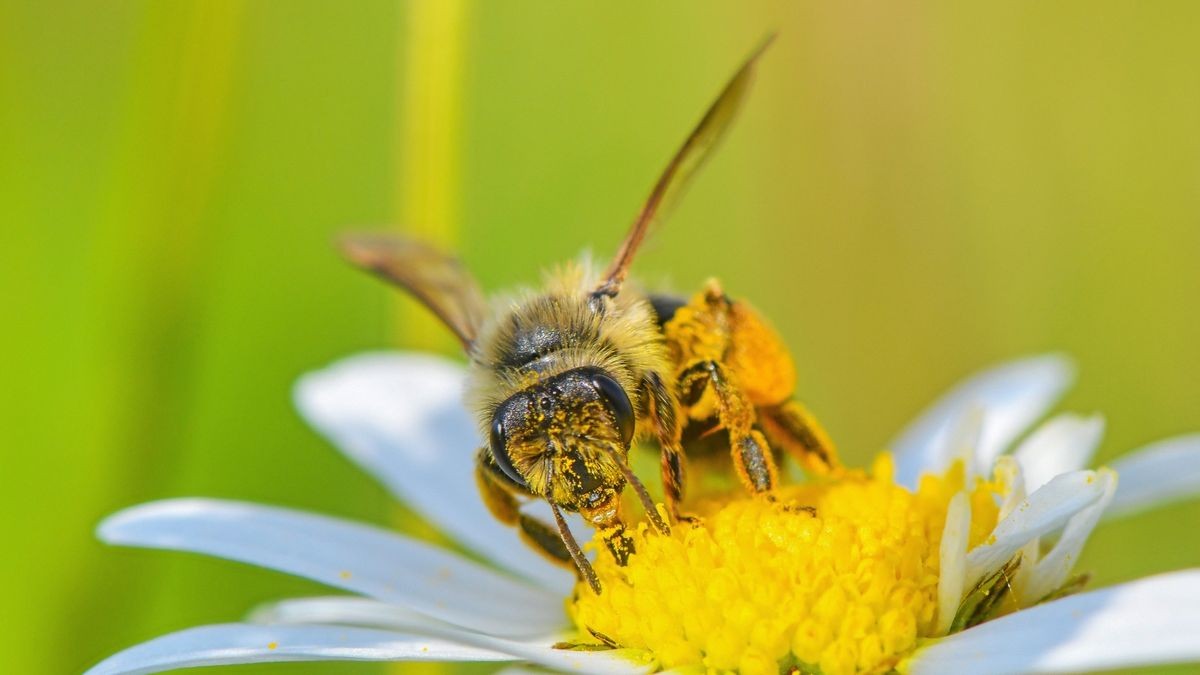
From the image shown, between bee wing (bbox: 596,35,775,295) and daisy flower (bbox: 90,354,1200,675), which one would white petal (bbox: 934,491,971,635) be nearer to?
daisy flower (bbox: 90,354,1200,675)

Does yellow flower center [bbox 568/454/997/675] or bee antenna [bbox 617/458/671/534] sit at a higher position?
bee antenna [bbox 617/458/671/534]

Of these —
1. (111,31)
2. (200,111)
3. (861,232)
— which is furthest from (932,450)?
(111,31)

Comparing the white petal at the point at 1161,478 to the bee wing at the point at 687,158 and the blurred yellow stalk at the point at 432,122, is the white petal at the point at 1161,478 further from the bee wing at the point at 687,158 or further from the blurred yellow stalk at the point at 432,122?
the blurred yellow stalk at the point at 432,122

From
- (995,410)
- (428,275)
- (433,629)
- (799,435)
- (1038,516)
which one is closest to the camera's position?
(1038,516)

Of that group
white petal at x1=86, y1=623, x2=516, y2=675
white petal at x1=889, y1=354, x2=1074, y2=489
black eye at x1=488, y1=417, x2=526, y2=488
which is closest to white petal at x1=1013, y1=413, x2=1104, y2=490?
white petal at x1=889, y1=354, x2=1074, y2=489

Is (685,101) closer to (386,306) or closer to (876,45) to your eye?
(876,45)

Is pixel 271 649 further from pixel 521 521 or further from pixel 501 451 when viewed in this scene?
pixel 521 521

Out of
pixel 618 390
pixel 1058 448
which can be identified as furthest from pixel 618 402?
pixel 1058 448
